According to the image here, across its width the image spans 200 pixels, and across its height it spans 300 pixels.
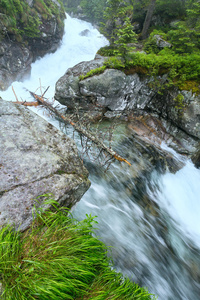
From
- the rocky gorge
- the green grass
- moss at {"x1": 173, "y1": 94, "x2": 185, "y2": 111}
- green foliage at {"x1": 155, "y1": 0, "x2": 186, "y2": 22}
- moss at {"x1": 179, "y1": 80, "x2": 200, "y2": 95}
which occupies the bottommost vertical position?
the green grass

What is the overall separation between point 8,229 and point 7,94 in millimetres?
12846

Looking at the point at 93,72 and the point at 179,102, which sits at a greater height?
the point at 179,102

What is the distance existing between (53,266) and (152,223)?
356 cm

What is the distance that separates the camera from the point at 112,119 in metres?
8.86

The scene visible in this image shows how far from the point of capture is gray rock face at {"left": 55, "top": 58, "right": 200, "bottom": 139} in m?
7.99

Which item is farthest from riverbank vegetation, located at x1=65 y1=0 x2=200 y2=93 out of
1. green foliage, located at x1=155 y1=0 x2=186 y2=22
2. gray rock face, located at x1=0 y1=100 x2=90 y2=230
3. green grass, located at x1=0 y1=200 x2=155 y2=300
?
green grass, located at x1=0 y1=200 x2=155 y2=300

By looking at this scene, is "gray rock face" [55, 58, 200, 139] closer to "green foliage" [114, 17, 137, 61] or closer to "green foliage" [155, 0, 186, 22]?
"green foliage" [114, 17, 137, 61]

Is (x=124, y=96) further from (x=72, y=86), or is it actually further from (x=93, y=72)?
(x=72, y=86)

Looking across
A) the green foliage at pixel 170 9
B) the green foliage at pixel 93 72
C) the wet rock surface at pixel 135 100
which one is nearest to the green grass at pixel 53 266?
the wet rock surface at pixel 135 100

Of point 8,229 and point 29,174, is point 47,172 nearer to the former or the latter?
point 29,174

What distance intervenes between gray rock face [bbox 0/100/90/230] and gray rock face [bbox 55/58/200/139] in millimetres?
5535

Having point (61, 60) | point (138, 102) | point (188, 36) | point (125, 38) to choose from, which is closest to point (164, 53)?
point (188, 36)

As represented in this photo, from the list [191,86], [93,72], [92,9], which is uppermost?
[92,9]

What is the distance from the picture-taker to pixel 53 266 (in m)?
1.56
